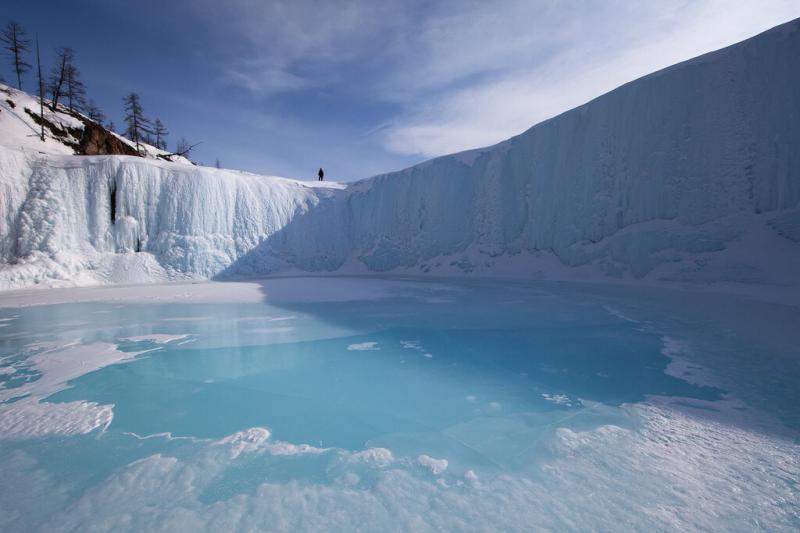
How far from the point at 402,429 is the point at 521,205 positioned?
57.7ft

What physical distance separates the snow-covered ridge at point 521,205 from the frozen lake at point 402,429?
24.0 feet

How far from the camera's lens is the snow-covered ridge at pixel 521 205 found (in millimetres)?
11180

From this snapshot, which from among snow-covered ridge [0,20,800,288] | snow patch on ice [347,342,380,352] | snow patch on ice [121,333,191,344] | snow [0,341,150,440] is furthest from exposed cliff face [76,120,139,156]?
snow patch on ice [347,342,380,352]

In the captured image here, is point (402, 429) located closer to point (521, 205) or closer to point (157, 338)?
point (157, 338)

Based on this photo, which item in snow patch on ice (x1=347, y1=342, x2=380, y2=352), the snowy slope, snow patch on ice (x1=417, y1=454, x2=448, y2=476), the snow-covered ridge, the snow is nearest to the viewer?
snow patch on ice (x1=417, y1=454, x2=448, y2=476)

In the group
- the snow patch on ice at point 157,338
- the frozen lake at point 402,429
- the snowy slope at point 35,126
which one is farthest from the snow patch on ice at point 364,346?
the snowy slope at point 35,126

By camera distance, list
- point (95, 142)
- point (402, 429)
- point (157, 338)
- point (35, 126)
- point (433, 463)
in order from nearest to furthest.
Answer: point (433, 463), point (402, 429), point (157, 338), point (35, 126), point (95, 142)

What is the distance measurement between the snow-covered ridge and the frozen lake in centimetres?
731

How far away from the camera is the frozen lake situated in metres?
1.96

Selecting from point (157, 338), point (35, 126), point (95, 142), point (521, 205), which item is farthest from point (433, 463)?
point (35, 126)

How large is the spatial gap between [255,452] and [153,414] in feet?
4.43

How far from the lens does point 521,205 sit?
1861 cm

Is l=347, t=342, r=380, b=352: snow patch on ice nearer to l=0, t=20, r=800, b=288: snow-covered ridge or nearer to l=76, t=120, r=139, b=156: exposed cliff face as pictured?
l=0, t=20, r=800, b=288: snow-covered ridge

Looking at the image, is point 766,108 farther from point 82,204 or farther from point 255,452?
point 82,204
